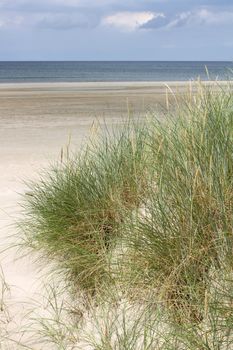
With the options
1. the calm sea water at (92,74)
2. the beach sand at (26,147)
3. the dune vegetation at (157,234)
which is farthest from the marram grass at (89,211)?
the calm sea water at (92,74)

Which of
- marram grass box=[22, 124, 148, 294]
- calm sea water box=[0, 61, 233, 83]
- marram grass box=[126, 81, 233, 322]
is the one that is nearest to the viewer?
marram grass box=[126, 81, 233, 322]

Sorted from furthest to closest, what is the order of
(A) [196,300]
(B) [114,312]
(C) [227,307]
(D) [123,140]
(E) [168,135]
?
(D) [123,140] < (E) [168,135] < (B) [114,312] < (A) [196,300] < (C) [227,307]

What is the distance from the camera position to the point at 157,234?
3303 mm

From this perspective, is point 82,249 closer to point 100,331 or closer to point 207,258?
point 100,331

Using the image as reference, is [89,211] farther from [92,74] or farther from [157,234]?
[92,74]

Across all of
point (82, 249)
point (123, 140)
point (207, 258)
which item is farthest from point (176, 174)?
point (123, 140)

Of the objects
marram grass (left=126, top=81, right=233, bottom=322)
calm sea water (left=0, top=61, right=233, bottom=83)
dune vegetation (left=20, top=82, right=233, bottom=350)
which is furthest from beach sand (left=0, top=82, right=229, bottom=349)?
calm sea water (left=0, top=61, right=233, bottom=83)

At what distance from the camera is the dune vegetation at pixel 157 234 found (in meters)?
2.97

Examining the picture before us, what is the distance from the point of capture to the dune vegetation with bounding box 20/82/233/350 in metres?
2.97

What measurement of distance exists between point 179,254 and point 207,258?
0.15 meters

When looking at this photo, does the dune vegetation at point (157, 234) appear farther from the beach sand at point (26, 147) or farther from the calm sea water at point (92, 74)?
the calm sea water at point (92, 74)

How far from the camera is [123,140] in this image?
15.7 ft

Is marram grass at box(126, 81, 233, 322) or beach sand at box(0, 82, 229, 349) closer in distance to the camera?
marram grass at box(126, 81, 233, 322)

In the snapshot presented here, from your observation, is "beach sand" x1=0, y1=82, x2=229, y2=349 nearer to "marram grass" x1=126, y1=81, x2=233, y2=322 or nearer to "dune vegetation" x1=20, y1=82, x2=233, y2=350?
"dune vegetation" x1=20, y1=82, x2=233, y2=350
